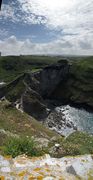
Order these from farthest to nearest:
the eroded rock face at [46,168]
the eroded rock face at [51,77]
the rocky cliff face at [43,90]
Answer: the eroded rock face at [51,77] < the rocky cliff face at [43,90] < the eroded rock face at [46,168]

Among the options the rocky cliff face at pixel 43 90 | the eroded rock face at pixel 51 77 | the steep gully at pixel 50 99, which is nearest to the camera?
the steep gully at pixel 50 99

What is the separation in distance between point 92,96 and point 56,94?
25790mm

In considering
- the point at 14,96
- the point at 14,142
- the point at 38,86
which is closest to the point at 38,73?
the point at 38,86

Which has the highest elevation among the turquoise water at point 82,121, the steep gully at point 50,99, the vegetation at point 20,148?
the vegetation at point 20,148

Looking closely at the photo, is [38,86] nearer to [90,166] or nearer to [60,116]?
[60,116]

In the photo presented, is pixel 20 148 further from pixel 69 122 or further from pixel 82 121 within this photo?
pixel 82 121

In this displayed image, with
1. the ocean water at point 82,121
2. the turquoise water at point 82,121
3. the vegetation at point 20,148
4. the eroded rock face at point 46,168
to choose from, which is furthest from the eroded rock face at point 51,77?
the eroded rock face at point 46,168

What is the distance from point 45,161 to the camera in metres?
6.47

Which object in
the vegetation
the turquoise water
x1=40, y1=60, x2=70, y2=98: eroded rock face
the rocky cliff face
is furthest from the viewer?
x1=40, y1=60, x2=70, y2=98: eroded rock face

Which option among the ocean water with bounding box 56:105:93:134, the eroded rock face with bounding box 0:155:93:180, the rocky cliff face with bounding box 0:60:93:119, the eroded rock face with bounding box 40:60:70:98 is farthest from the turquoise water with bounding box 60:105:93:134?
the eroded rock face with bounding box 0:155:93:180

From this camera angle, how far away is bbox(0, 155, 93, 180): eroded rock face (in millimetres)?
5535

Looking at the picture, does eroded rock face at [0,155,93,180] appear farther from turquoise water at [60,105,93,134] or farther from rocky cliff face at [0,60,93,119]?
rocky cliff face at [0,60,93,119]

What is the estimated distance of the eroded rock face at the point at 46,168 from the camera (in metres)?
5.54

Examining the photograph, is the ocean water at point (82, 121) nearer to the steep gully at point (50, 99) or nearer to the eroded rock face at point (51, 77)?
the steep gully at point (50, 99)
